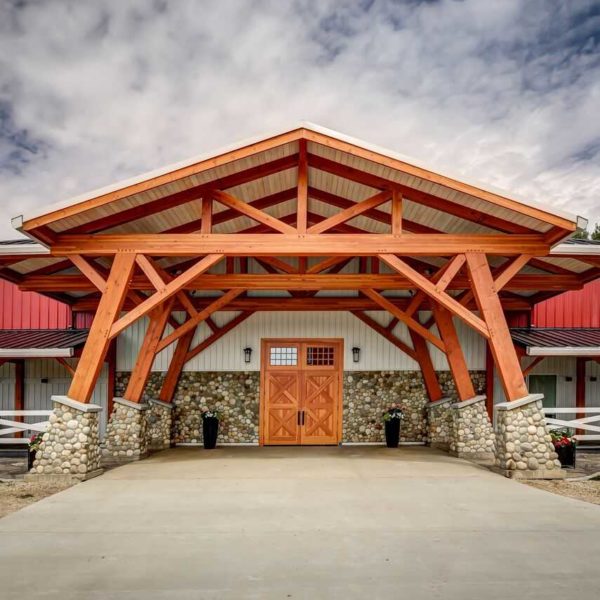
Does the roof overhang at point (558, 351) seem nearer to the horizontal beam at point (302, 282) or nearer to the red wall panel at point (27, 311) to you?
the horizontal beam at point (302, 282)

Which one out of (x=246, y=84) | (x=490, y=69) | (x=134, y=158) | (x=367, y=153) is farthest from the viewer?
(x=134, y=158)

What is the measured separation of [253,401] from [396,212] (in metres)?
6.73

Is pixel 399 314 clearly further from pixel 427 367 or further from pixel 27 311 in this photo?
pixel 27 311

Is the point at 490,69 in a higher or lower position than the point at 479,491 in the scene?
higher

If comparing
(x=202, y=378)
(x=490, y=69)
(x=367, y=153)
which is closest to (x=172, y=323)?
(x=202, y=378)

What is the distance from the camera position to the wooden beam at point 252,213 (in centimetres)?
830

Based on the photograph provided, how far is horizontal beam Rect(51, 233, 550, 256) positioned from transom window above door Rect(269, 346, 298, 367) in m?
5.52

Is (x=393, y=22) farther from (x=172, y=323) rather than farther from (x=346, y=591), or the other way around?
(x=346, y=591)

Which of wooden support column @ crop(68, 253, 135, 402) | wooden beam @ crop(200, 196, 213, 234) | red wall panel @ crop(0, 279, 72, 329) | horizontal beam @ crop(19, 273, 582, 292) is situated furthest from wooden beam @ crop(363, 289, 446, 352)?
red wall panel @ crop(0, 279, 72, 329)

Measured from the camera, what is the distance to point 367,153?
26.1 feet

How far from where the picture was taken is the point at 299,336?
13625 mm

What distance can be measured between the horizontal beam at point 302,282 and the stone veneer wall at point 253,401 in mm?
3471

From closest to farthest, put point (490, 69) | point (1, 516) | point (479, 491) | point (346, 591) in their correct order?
1. point (346, 591)
2. point (1, 516)
3. point (479, 491)
4. point (490, 69)

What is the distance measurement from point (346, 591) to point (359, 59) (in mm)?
14002
